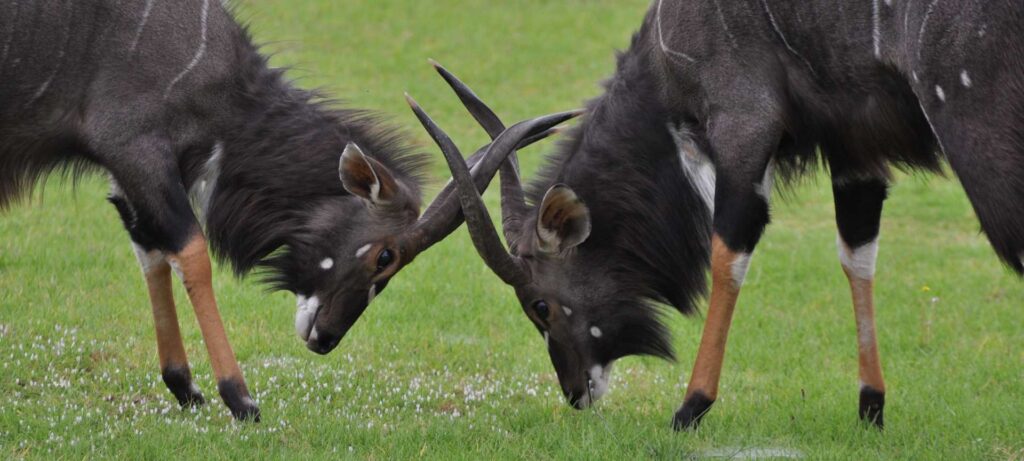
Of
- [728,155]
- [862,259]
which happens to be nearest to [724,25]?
[728,155]

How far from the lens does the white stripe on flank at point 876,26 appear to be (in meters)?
5.72

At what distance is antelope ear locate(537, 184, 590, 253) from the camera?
6.61m

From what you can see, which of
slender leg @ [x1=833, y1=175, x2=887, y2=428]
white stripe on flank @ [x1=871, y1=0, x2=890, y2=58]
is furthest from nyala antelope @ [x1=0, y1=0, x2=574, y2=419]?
white stripe on flank @ [x1=871, y1=0, x2=890, y2=58]

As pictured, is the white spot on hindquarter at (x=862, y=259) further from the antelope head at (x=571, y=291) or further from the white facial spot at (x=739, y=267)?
the antelope head at (x=571, y=291)

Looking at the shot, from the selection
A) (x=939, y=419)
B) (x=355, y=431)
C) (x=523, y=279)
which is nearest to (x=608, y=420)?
(x=523, y=279)

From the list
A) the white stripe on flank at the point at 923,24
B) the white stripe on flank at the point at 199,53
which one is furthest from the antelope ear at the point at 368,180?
the white stripe on flank at the point at 923,24

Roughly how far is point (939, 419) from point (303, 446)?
10.3 feet

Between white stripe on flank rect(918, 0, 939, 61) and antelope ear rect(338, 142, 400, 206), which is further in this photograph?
antelope ear rect(338, 142, 400, 206)

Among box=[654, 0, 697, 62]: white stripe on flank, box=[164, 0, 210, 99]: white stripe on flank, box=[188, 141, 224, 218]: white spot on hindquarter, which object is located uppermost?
box=[654, 0, 697, 62]: white stripe on flank

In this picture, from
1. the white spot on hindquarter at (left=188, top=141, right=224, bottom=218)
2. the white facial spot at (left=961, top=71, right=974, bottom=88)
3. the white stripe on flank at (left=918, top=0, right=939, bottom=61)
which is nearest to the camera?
the white facial spot at (left=961, top=71, right=974, bottom=88)

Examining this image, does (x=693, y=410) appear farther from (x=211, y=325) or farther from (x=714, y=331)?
(x=211, y=325)

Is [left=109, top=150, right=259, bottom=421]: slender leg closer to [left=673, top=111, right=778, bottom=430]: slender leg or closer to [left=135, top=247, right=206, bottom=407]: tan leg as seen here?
[left=135, top=247, right=206, bottom=407]: tan leg

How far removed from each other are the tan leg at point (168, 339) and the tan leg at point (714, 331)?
2389 mm

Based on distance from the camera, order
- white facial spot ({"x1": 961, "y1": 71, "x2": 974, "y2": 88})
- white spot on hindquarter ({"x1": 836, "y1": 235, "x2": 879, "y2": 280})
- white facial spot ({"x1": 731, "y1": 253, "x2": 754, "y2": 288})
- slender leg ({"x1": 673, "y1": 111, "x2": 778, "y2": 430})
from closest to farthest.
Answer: white facial spot ({"x1": 961, "y1": 71, "x2": 974, "y2": 88}) → slender leg ({"x1": 673, "y1": 111, "x2": 778, "y2": 430}) → white facial spot ({"x1": 731, "y1": 253, "x2": 754, "y2": 288}) → white spot on hindquarter ({"x1": 836, "y1": 235, "x2": 879, "y2": 280})
